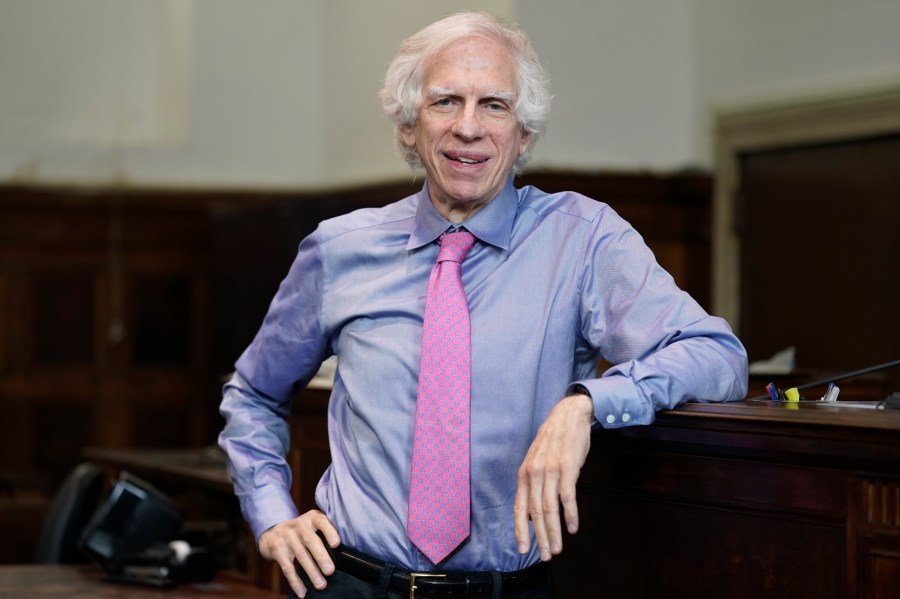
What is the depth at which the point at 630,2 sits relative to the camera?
19.2 feet

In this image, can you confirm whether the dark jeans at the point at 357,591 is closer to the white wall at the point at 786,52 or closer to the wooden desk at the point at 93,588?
the wooden desk at the point at 93,588

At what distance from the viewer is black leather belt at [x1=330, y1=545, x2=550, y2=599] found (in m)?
1.98

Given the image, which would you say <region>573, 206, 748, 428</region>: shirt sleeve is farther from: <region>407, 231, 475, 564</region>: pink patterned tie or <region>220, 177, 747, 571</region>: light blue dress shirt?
<region>407, 231, 475, 564</region>: pink patterned tie

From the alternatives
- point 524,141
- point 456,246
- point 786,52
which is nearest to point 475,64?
point 524,141

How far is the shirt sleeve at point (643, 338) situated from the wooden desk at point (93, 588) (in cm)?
175

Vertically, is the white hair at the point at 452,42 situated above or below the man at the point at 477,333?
above

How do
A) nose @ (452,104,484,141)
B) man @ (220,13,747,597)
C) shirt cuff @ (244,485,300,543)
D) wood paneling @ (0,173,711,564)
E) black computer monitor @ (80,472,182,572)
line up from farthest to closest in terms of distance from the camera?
wood paneling @ (0,173,711,564) < black computer monitor @ (80,472,182,572) < shirt cuff @ (244,485,300,543) < nose @ (452,104,484,141) < man @ (220,13,747,597)

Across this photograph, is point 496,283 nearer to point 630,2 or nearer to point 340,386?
point 340,386

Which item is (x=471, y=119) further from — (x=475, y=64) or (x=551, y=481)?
(x=551, y=481)

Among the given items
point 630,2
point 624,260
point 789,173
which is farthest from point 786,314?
point 624,260

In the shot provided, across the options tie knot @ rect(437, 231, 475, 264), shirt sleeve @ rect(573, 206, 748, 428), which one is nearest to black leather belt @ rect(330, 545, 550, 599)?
shirt sleeve @ rect(573, 206, 748, 428)

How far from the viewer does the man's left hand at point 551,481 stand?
1.79 m

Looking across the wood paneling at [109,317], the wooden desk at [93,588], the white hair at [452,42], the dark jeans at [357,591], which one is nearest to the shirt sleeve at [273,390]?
the dark jeans at [357,591]

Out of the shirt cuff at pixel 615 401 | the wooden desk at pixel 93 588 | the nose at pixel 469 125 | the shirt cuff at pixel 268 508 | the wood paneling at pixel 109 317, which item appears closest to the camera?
the shirt cuff at pixel 615 401
